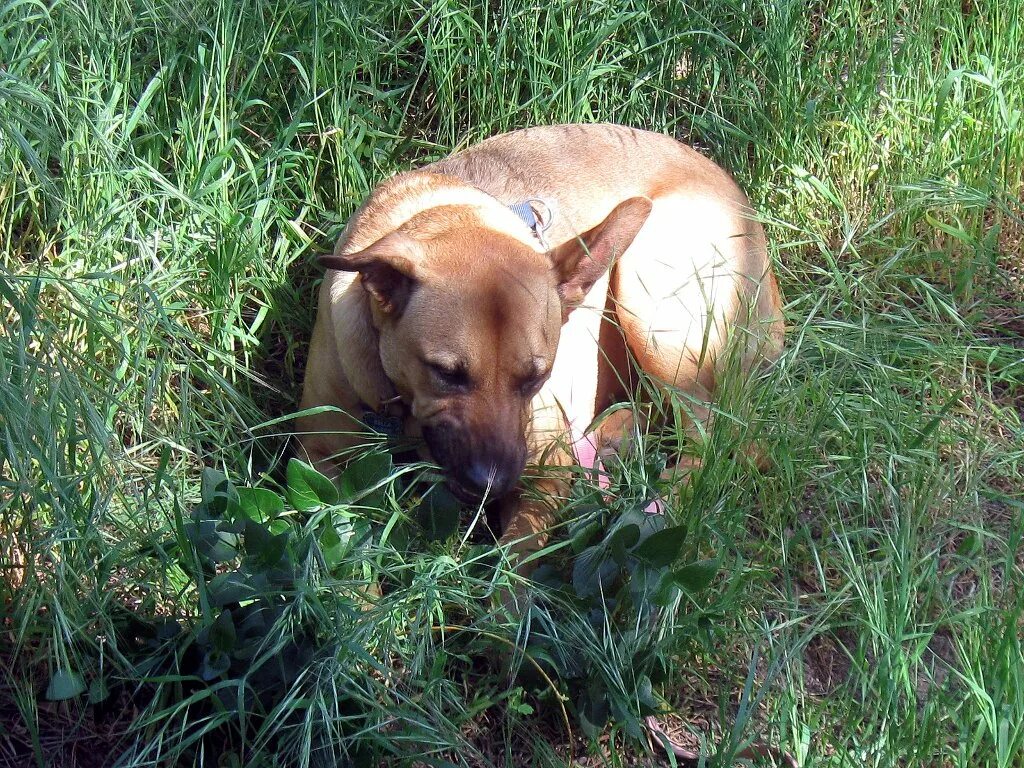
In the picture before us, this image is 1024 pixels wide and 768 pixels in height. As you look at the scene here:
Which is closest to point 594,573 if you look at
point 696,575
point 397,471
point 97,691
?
point 696,575

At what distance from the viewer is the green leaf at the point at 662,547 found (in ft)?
7.99

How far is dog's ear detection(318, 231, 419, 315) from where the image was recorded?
2.66m

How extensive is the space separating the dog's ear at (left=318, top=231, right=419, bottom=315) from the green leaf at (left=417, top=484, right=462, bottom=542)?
1.62 ft

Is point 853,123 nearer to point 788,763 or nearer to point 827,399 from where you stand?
→ point 827,399

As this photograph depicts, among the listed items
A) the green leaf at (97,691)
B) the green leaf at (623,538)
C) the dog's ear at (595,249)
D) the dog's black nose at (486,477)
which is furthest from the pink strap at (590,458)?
the green leaf at (97,691)

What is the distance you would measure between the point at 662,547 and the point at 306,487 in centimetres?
84

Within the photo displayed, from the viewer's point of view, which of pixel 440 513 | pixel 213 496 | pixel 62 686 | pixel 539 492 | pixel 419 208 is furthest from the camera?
pixel 419 208

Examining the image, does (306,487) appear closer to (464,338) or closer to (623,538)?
(464,338)

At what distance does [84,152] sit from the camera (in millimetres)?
3039

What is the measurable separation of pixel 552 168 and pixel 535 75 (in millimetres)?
490

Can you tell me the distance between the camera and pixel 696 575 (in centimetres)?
240

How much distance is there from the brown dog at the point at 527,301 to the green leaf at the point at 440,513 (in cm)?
10

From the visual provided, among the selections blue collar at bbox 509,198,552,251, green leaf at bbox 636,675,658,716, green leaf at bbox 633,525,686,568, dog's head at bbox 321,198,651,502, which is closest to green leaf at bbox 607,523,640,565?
green leaf at bbox 633,525,686,568

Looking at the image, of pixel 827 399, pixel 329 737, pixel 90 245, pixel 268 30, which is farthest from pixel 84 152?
pixel 827 399
